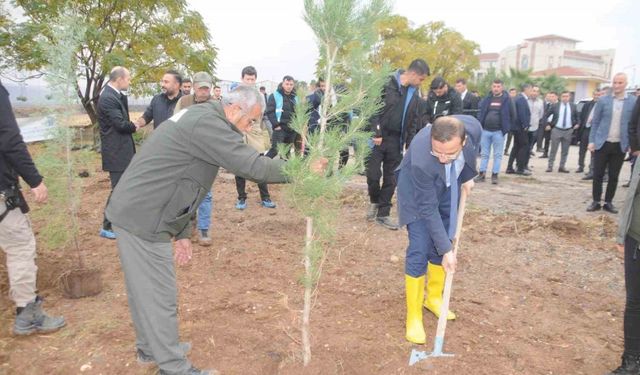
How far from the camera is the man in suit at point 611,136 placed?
6.11 metres

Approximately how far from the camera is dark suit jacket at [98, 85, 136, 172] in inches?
182

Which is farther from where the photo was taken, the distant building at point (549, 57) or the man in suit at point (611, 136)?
the distant building at point (549, 57)

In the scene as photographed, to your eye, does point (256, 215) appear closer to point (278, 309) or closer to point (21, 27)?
point (278, 309)

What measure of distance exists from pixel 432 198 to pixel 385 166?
2.86m

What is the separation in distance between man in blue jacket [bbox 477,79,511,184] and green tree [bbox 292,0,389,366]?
6434mm

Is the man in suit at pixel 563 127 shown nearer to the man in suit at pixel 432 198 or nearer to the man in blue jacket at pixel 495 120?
the man in blue jacket at pixel 495 120

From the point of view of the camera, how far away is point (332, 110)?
251 centimetres

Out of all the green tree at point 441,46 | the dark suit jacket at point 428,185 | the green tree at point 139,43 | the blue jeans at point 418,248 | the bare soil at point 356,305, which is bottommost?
the bare soil at point 356,305

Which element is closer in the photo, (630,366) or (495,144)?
(630,366)

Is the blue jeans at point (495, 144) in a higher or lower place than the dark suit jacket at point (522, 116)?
lower

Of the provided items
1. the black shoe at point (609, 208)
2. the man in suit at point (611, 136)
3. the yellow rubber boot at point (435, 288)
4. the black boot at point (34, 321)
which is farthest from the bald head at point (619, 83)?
the black boot at point (34, 321)

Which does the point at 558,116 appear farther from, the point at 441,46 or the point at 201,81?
the point at 441,46

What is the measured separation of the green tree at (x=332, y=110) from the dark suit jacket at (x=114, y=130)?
298 cm

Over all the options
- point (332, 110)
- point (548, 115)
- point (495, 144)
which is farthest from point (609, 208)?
point (548, 115)
